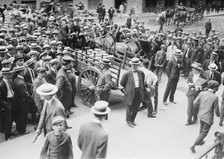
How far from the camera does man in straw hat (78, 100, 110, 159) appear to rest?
14.4ft

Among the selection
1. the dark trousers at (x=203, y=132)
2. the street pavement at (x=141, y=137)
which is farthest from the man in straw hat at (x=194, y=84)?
the dark trousers at (x=203, y=132)

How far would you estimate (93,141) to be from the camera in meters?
4.43

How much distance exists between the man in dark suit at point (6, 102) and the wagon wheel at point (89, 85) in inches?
98.9

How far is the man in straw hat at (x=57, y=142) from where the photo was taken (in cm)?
447

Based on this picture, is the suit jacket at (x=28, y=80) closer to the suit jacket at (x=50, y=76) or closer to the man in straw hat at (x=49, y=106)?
the suit jacket at (x=50, y=76)

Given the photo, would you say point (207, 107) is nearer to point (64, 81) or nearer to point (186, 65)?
point (64, 81)

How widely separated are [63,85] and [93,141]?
3.52 metres

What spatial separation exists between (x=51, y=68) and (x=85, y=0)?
2195 centimetres

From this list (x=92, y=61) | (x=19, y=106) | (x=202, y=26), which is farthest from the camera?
(x=202, y=26)

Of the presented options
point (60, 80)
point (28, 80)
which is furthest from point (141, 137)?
point (28, 80)

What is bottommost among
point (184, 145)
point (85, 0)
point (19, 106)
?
point (184, 145)

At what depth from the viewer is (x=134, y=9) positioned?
2953 centimetres

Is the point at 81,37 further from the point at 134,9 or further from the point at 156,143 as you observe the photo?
the point at 134,9

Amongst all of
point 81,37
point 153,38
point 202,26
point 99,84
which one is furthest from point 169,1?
point 99,84
